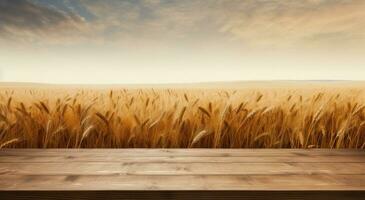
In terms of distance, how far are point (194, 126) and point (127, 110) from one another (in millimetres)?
494

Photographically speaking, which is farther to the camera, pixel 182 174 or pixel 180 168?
pixel 180 168

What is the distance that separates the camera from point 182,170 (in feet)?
5.31

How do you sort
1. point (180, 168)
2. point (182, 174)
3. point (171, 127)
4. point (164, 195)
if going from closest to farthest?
1. point (164, 195)
2. point (182, 174)
3. point (180, 168)
4. point (171, 127)

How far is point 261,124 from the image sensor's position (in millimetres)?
2840

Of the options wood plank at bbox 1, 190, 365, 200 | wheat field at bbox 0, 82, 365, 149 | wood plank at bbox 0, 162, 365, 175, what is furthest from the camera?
wheat field at bbox 0, 82, 365, 149

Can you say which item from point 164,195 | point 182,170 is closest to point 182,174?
point 182,170

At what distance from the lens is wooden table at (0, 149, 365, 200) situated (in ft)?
4.40

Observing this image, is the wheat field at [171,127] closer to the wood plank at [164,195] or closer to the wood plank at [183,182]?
the wood plank at [183,182]

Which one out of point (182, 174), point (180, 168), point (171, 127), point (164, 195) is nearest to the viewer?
point (164, 195)

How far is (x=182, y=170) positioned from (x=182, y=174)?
0.07 meters

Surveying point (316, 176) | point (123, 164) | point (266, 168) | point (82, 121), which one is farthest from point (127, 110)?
point (316, 176)

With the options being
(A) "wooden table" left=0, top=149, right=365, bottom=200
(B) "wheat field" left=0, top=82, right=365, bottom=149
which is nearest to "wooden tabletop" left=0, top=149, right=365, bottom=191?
(A) "wooden table" left=0, top=149, right=365, bottom=200

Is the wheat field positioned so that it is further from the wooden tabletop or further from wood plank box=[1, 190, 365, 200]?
wood plank box=[1, 190, 365, 200]

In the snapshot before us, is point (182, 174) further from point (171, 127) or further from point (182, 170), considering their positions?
point (171, 127)
